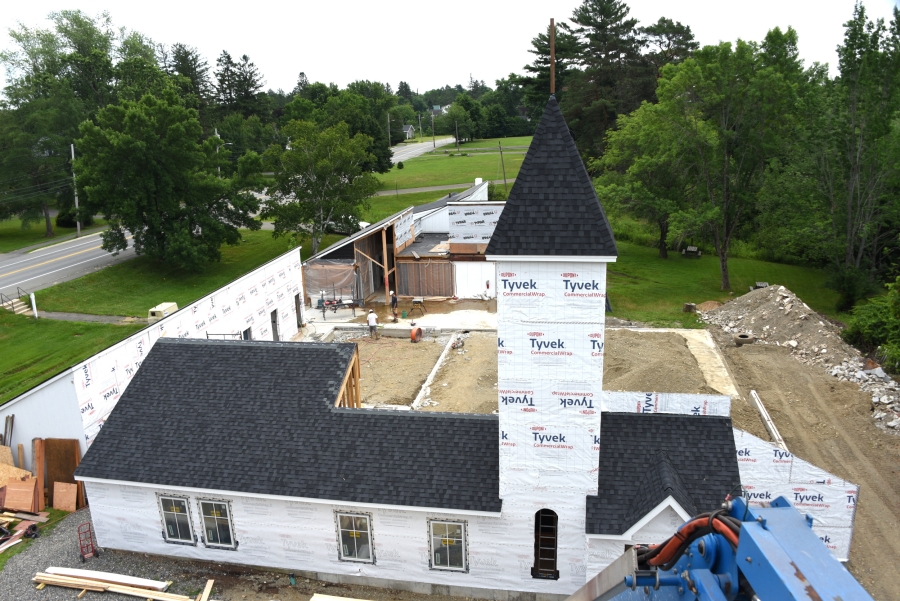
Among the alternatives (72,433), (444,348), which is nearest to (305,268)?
(444,348)

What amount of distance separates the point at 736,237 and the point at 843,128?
1269cm

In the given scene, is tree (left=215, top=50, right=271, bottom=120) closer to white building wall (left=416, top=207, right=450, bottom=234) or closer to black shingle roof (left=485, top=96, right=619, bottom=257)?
white building wall (left=416, top=207, right=450, bottom=234)

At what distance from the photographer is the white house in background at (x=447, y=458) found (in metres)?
11.7

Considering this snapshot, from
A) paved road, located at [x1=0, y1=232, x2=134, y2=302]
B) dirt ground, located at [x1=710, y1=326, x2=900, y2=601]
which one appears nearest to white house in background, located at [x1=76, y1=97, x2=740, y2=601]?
dirt ground, located at [x1=710, y1=326, x2=900, y2=601]

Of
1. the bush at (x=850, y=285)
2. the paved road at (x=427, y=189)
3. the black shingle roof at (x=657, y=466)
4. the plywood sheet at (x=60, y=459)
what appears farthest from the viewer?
the paved road at (x=427, y=189)

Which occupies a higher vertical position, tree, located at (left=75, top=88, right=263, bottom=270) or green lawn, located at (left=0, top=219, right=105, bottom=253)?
tree, located at (left=75, top=88, right=263, bottom=270)

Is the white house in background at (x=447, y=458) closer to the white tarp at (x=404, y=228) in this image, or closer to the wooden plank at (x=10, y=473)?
the wooden plank at (x=10, y=473)

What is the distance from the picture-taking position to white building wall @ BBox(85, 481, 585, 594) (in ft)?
43.8

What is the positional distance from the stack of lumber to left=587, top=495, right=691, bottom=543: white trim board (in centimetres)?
822

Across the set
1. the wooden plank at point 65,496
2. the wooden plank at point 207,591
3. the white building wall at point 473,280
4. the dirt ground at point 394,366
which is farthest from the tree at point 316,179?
the wooden plank at point 207,591

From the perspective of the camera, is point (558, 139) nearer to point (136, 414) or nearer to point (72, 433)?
point (136, 414)

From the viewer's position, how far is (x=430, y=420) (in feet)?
47.9

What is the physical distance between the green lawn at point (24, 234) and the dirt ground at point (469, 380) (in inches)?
1394

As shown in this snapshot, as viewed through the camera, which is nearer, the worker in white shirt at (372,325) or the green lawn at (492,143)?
the worker in white shirt at (372,325)
